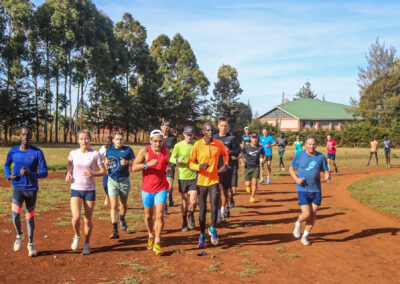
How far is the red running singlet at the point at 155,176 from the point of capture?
251 inches

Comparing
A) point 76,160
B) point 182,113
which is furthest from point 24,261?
point 182,113

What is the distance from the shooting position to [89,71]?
1773 inches

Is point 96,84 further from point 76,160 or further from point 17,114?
point 76,160

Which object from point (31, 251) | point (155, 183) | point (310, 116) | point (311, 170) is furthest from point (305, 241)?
point (310, 116)

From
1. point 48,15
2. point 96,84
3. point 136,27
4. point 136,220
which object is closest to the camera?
point 136,220

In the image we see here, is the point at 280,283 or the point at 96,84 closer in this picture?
the point at 280,283

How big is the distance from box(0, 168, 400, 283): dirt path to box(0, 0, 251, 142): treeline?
3262cm

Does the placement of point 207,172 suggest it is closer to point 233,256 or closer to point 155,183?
point 155,183

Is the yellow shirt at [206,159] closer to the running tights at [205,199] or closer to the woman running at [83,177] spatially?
the running tights at [205,199]

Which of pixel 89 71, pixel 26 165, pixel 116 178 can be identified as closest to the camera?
pixel 26 165

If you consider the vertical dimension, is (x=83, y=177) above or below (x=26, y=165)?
below

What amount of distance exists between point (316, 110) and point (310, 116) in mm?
3723

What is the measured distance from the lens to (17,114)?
3906 cm

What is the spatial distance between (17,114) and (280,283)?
39.8 meters
